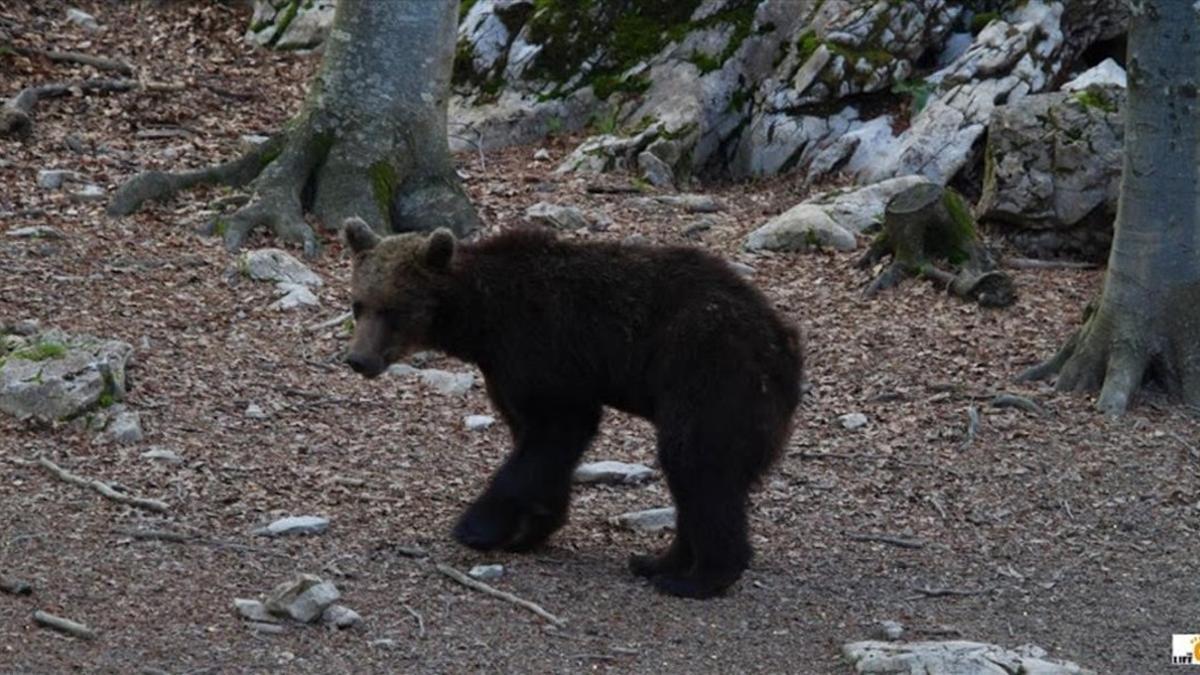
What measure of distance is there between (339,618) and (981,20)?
995cm

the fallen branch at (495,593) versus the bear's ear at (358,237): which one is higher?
the bear's ear at (358,237)

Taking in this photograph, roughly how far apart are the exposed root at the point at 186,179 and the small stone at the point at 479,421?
4.09 metres

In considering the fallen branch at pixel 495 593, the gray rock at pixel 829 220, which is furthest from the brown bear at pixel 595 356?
the gray rock at pixel 829 220

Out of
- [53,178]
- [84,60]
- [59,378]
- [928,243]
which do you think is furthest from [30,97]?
[928,243]

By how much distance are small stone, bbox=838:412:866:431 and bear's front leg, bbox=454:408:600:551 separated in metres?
2.52

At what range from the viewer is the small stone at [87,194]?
513 inches

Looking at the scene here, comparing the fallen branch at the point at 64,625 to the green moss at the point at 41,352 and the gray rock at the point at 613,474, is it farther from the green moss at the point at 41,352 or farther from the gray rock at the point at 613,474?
the gray rock at the point at 613,474

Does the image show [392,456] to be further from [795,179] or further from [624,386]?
[795,179]

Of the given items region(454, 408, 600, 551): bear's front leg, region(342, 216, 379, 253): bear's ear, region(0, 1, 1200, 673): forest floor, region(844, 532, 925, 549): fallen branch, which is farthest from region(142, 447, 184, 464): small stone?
region(844, 532, 925, 549): fallen branch

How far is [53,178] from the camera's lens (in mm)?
13320

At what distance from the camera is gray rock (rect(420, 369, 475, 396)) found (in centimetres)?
1040

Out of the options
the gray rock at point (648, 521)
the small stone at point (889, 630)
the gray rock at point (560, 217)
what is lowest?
the gray rock at point (648, 521)

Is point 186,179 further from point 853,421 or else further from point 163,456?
point 853,421

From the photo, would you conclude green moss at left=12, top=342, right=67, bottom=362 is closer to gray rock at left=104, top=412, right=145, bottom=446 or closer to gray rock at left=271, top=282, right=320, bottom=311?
gray rock at left=104, top=412, right=145, bottom=446
